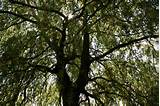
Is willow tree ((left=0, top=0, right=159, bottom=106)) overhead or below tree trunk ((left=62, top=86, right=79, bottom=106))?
overhead

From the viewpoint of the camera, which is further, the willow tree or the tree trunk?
the tree trunk

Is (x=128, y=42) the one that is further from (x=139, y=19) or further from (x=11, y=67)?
(x=11, y=67)

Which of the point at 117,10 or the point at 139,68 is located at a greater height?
the point at 117,10

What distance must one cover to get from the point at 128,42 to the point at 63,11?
3.86 feet

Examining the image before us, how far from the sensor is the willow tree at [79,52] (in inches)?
203

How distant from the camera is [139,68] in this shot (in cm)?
629

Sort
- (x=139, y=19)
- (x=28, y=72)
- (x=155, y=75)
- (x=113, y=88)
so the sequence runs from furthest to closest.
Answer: (x=113, y=88)
(x=155, y=75)
(x=28, y=72)
(x=139, y=19)

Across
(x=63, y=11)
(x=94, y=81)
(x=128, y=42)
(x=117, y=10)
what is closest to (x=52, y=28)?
(x=63, y=11)

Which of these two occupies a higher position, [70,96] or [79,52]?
[79,52]

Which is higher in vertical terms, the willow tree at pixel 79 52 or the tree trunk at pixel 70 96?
the willow tree at pixel 79 52

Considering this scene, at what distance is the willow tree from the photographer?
16.9ft

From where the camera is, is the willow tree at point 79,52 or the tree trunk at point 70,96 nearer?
the willow tree at point 79,52

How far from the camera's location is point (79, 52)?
20.3 feet

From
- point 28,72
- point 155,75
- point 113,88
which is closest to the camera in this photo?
point 28,72
